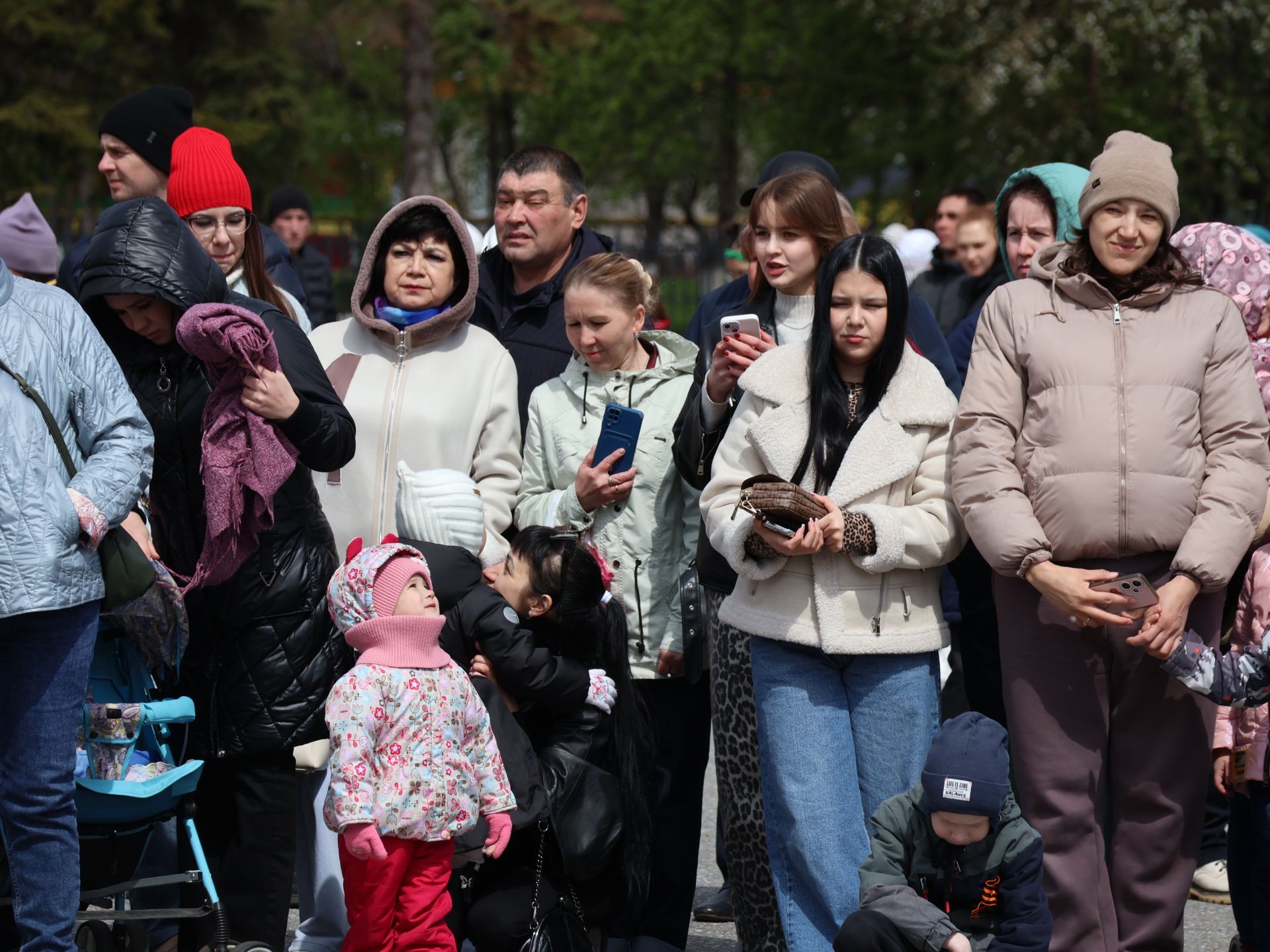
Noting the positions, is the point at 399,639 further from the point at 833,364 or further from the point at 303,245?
the point at 303,245

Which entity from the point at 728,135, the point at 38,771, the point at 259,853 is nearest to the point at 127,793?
the point at 38,771

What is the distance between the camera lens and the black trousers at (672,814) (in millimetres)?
4777

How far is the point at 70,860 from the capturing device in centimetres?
392

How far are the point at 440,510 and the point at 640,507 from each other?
0.69 metres

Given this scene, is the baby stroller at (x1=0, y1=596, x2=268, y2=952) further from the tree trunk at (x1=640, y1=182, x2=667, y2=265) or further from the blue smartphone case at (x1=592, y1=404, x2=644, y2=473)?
the tree trunk at (x1=640, y1=182, x2=667, y2=265)

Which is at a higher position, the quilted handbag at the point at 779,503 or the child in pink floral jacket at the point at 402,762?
the quilted handbag at the point at 779,503

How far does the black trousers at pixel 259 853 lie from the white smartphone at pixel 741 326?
1690 mm

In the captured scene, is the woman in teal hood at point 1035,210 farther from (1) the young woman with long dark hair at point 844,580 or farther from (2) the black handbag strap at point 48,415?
(2) the black handbag strap at point 48,415

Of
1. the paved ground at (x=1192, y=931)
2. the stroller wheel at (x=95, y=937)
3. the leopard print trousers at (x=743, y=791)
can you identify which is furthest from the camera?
the paved ground at (x=1192, y=931)

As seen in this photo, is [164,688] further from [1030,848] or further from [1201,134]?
[1201,134]

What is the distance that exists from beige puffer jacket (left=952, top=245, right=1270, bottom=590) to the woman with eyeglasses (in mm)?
1751

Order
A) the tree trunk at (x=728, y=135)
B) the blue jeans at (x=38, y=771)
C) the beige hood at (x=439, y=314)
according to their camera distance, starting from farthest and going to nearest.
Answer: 1. the tree trunk at (x=728, y=135)
2. the beige hood at (x=439, y=314)
3. the blue jeans at (x=38, y=771)

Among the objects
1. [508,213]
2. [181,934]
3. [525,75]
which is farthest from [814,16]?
[181,934]

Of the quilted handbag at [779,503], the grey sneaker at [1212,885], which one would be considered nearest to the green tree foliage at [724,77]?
the grey sneaker at [1212,885]
